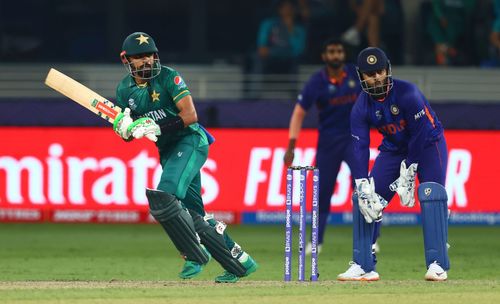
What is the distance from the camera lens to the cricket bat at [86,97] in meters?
10.1

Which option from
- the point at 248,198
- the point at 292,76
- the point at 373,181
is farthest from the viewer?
the point at 292,76

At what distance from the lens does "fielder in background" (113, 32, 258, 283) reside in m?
9.87

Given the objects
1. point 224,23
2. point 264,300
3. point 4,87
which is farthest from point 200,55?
point 264,300

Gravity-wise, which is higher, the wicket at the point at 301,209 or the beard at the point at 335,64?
the beard at the point at 335,64

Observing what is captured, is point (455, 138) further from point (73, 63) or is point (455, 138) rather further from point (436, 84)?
point (73, 63)

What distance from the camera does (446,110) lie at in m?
16.1

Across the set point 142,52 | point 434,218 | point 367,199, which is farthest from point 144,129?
point 434,218

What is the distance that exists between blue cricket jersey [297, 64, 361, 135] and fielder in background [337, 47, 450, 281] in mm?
2897

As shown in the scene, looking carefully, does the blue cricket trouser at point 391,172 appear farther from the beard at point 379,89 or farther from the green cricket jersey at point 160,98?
the green cricket jersey at point 160,98

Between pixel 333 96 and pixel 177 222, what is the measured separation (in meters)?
3.85

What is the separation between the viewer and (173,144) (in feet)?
33.7

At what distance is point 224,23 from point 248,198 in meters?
2.85

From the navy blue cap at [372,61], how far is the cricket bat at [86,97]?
5.77 feet

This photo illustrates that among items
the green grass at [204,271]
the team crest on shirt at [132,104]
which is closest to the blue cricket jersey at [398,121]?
the green grass at [204,271]
